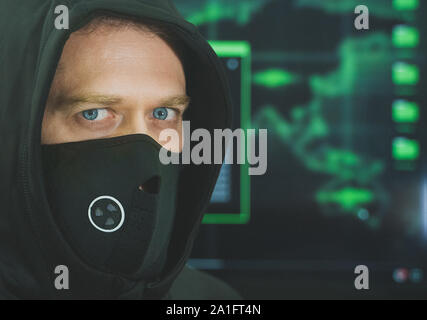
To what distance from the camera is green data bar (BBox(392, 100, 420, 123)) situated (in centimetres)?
235

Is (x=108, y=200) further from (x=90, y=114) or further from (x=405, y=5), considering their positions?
(x=405, y=5)

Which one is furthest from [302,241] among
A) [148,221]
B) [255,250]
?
[148,221]

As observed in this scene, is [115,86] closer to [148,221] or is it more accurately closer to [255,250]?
[148,221]

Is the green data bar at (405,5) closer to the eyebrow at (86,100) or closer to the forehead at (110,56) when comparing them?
the forehead at (110,56)

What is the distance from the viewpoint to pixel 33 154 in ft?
3.18

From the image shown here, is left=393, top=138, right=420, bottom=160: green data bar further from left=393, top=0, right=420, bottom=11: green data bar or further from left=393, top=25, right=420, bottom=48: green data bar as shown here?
left=393, top=0, right=420, bottom=11: green data bar

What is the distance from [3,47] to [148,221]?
1.61ft

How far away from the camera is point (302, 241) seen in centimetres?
233

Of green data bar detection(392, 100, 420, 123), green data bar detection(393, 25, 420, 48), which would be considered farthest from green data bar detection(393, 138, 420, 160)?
green data bar detection(393, 25, 420, 48)

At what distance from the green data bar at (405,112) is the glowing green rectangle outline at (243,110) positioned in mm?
726

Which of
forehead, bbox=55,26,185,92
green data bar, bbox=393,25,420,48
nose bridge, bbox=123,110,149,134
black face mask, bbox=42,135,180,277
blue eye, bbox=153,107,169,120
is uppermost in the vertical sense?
green data bar, bbox=393,25,420,48

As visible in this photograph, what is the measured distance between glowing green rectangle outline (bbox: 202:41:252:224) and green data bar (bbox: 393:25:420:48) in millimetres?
722

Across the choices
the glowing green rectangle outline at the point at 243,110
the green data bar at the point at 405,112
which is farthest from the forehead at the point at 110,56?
the green data bar at the point at 405,112

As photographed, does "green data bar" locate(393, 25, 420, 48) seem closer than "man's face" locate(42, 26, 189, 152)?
No
